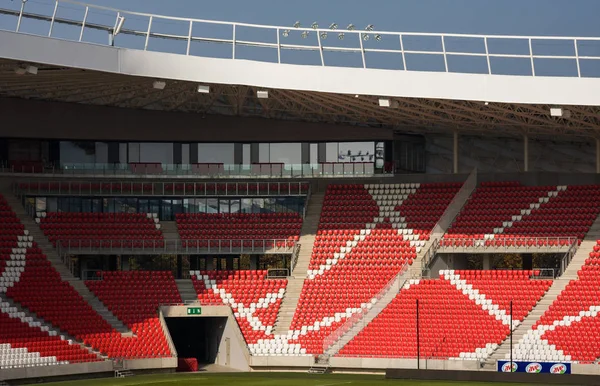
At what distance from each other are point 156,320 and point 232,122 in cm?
1292

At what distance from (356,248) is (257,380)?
495 inches

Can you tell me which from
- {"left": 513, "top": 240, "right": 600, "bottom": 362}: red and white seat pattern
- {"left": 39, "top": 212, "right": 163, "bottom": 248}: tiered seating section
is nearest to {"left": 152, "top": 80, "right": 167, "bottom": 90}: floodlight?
{"left": 39, "top": 212, "right": 163, "bottom": 248}: tiered seating section

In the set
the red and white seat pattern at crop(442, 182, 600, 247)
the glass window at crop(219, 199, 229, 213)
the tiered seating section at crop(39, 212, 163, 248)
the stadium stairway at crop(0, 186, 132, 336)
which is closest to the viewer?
the stadium stairway at crop(0, 186, 132, 336)

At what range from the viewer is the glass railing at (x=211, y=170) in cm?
5831

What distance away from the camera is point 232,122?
197 ft

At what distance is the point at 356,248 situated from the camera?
179 ft

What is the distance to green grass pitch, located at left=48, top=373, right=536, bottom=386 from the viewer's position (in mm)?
41500

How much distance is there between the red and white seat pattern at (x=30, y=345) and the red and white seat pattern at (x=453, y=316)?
1005 cm

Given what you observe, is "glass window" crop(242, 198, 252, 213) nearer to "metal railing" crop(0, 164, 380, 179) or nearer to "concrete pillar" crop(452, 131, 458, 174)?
"metal railing" crop(0, 164, 380, 179)

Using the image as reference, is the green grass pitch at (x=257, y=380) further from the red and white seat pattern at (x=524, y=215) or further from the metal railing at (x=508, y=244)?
the red and white seat pattern at (x=524, y=215)

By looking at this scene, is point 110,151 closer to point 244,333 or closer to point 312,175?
point 312,175

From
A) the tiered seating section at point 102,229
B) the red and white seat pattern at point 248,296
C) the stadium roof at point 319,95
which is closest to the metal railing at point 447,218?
the stadium roof at point 319,95

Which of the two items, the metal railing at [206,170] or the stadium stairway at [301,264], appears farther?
the metal railing at [206,170]

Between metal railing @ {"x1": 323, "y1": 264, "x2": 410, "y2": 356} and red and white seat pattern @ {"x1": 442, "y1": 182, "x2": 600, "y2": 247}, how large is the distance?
305 cm
